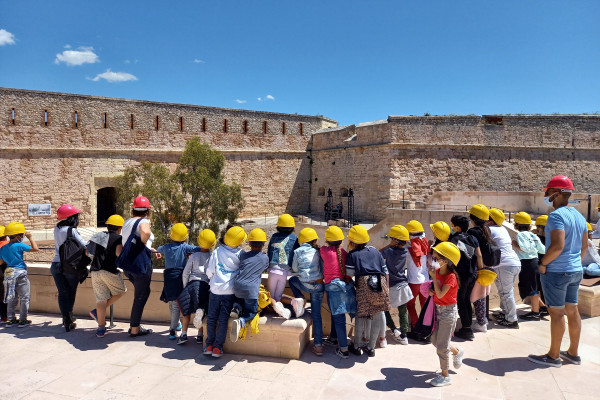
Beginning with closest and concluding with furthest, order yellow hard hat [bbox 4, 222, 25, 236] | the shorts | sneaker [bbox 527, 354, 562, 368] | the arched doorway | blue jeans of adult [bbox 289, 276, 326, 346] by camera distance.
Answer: sneaker [bbox 527, 354, 562, 368] → blue jeans of adult [bbox 289, 276, 326, 346] → the shorts → yellow hard hat [bbox 4, 222, 25, 236] → the arched doorway

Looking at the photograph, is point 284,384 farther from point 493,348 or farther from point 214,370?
point 493,348

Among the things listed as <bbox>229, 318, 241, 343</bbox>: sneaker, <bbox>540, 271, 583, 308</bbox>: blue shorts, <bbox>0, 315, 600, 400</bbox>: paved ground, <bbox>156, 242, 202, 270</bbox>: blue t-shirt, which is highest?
<bbox>156, 242, 202, 270</bbox>: blue t-shirt

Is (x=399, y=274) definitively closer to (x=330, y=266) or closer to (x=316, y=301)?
(x=330, y=266)

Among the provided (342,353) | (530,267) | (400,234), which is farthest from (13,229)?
(530,267)

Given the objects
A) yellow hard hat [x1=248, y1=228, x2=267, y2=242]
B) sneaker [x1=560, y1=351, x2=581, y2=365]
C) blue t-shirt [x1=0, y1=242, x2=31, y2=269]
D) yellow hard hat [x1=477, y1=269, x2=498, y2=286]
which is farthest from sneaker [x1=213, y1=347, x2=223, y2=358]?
sneaker [x1=560, y1=351, x2=581, y2=365]

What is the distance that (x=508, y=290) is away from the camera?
4152 mm

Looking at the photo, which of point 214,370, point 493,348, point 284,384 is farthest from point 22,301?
point 493,348

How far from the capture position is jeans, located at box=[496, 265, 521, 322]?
162 inches

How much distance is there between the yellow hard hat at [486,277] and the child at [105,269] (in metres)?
3.64

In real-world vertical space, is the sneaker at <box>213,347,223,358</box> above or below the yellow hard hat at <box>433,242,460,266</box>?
below

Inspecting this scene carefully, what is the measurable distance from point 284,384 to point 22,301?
11.0 ft

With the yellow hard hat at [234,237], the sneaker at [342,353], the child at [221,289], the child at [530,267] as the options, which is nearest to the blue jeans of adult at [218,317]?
the child at [221,289]

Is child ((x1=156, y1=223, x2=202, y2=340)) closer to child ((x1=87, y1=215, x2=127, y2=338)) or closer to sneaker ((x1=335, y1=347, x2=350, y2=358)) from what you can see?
child ((x1=87, y1=215, x2=127, y2=338))

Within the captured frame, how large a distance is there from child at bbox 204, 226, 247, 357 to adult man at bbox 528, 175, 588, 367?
9.08ft
